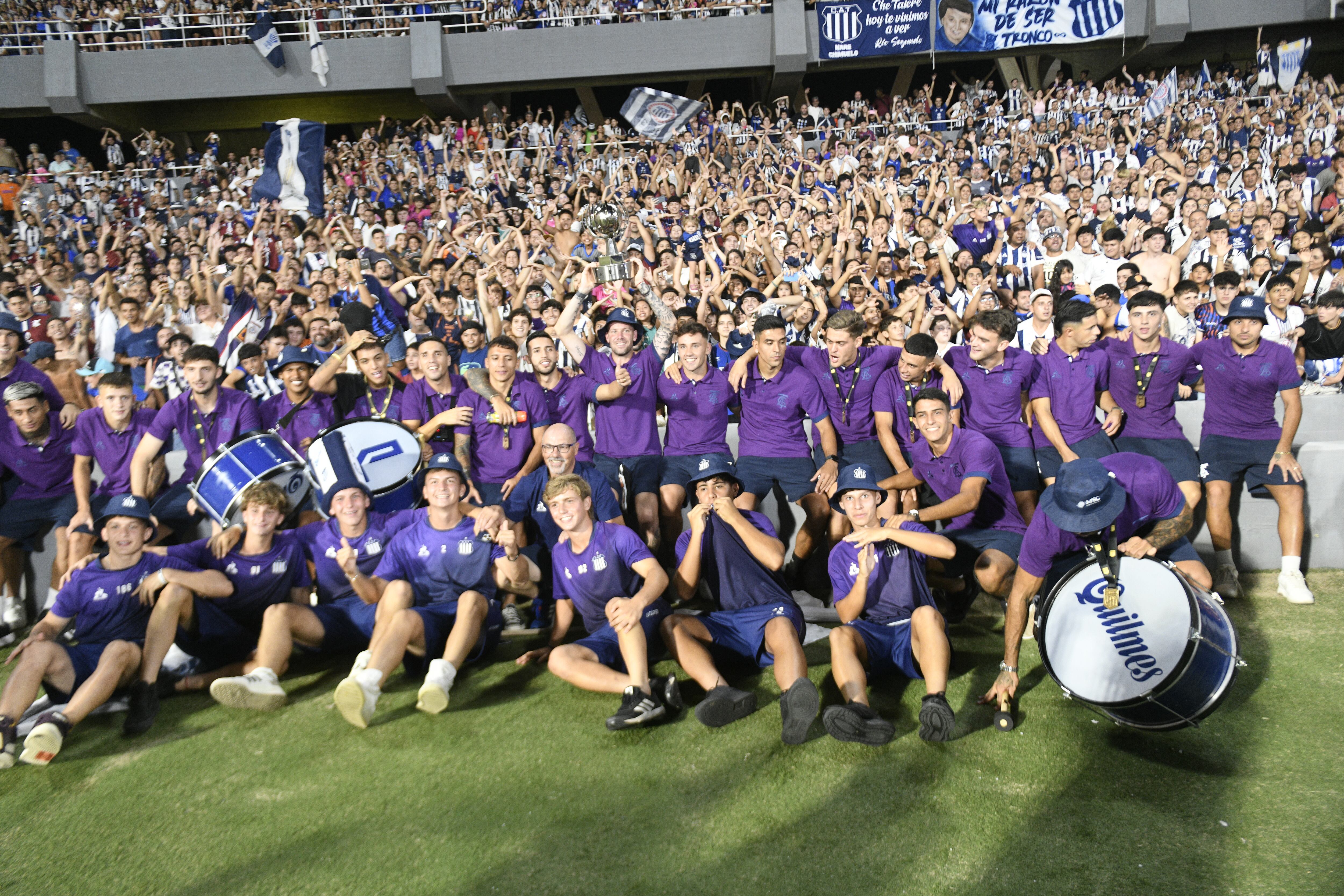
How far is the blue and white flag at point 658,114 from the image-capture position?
1838 centimetres

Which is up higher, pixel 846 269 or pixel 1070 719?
pixel 846 269

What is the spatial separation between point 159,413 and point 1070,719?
6139 mm

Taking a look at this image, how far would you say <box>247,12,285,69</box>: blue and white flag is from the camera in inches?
882

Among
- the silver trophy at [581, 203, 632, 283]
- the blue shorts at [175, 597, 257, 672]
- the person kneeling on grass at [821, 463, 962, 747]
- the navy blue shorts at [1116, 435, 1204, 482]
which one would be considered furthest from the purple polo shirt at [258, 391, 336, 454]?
the navy blue shorts at [1116, 435, 1204, 482]

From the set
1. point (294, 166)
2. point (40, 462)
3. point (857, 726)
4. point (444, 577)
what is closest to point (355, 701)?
point (444, 577)

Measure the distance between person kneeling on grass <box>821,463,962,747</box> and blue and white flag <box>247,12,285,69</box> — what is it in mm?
23585

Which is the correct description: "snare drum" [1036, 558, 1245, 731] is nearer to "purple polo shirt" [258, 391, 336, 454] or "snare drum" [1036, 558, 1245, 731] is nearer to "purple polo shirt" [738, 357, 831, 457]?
"purple polo shirt" [738, 357, 831, 457]

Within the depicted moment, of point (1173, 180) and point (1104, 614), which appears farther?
point (1173, 180)

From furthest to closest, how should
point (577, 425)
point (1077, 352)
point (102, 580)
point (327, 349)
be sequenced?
point (327, 349), point (577, 425), point (1077, 352), point (102, 580)

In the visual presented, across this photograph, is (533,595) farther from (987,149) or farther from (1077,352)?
(987,149)

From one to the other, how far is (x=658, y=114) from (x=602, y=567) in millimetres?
15714

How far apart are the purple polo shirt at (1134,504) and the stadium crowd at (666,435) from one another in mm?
15

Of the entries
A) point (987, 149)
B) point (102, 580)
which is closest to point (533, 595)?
point (102, 580)

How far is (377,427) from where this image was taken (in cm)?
576
